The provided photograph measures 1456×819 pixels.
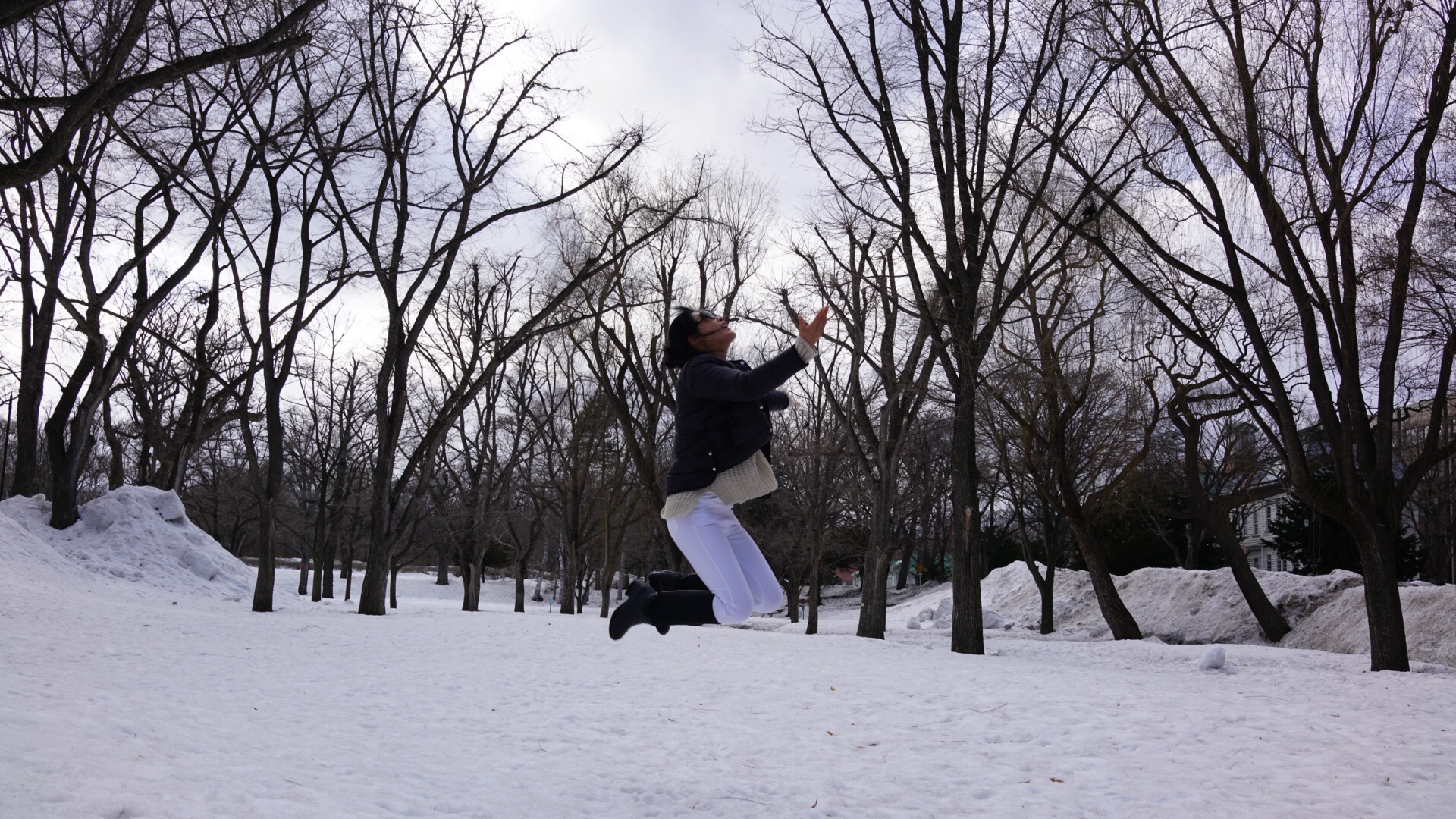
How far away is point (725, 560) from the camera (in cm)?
441

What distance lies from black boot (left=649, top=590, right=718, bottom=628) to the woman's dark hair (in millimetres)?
1100

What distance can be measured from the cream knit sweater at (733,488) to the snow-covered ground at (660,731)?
83.2 inches

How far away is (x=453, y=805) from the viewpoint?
5367 mm

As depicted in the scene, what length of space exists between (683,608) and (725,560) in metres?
0.36

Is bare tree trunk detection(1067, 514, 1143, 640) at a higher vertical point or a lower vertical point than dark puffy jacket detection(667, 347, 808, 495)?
lower

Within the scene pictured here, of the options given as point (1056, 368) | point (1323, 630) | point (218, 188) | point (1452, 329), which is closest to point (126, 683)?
point (218, 188)

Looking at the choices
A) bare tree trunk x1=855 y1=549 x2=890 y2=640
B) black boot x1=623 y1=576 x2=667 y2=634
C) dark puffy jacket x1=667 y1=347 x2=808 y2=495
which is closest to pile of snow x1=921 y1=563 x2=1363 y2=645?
bare tree trunk x1=855 y1=549 x2=890 y2=640

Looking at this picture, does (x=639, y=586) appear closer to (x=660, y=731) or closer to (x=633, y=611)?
(x=633, y=611)

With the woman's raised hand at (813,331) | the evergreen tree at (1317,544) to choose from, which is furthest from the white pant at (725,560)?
the evergreen tree at (1317,544)

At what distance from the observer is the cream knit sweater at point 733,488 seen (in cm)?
440

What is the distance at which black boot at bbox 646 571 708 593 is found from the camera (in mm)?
4793

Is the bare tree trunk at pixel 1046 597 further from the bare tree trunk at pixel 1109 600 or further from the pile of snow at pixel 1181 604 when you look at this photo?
the bare tree trunk at pixel 1109 600

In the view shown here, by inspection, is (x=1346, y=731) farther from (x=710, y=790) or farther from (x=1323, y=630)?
(x=1323, y=630)

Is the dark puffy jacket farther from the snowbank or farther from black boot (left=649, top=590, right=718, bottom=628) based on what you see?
the snowbank
